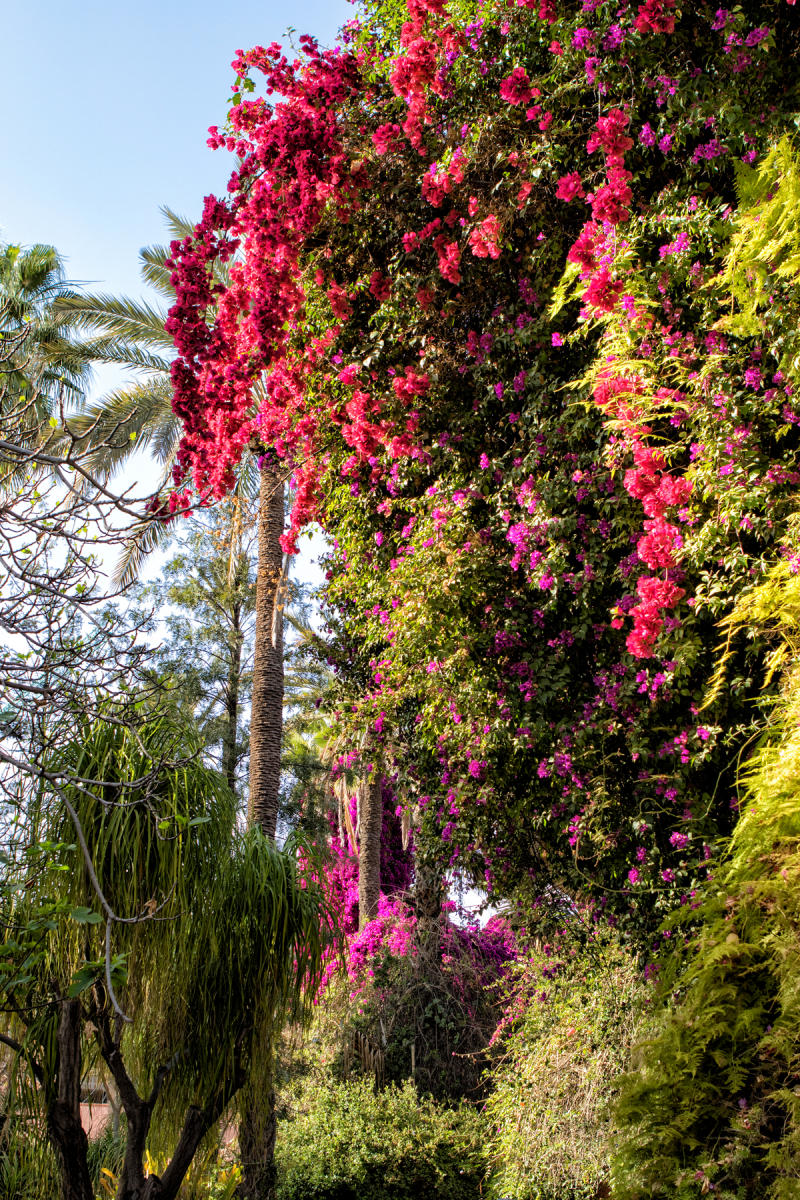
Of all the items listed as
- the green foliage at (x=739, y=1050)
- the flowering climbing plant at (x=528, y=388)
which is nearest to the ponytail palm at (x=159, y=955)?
the flowering climbing plant at (x=528, y=388)

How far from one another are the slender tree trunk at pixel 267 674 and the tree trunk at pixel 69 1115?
455 cm

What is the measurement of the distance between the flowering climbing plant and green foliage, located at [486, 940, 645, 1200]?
588mm

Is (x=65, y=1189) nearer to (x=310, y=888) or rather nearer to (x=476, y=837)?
(x=310, y=888)

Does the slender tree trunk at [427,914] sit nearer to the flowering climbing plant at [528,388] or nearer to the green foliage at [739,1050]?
the flowering climbing plant at [528,388]

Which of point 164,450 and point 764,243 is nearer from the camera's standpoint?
point 764,243

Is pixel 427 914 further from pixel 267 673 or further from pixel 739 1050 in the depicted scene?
pixel 739 1050

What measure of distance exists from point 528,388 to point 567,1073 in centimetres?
416

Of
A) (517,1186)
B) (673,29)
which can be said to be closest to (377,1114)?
(517,1186)

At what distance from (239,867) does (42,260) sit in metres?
11.6

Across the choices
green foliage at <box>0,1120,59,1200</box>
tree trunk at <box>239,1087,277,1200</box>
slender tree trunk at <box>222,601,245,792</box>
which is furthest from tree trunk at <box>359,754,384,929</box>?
green foliage at <box>0,1120,59,1200</box>

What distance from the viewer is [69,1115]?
4.13m

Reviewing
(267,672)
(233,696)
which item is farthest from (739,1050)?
(233,696)

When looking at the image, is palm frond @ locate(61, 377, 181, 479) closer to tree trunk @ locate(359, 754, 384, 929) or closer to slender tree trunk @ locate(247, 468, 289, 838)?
slender tree trunk @ locate(247, 468, 289, 838)

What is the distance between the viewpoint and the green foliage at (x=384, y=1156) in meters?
7.04
